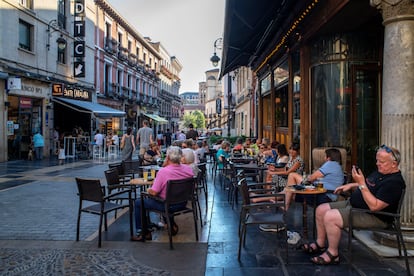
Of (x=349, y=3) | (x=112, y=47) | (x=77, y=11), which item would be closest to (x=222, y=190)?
(x=349, y=3)

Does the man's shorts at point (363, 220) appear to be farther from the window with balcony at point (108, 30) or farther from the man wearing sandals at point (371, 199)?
the window with balcony at point (108, 30)

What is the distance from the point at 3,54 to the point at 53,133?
5304 millimetres

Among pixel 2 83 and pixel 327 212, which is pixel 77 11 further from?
pixel 327 212

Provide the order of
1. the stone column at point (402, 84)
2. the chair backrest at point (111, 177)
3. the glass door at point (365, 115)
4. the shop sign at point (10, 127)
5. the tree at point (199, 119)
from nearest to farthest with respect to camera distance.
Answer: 1. the stone column at point (402, 84)
2. the chair backrest at point (111, 177)
3. the glass door at point (365, 115)
4. the shop sign at point (10, 127)
5. the tree at point (199, 119)

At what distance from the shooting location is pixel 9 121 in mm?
15805

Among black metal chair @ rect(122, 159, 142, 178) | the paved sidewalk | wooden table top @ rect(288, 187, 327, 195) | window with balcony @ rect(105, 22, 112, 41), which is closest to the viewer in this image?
the paved sidewalk

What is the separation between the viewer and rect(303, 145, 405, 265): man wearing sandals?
12.3 feet

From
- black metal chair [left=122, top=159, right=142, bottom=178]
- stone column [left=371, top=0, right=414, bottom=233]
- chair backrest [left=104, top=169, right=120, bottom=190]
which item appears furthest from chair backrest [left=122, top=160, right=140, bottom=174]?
stone column [left=371, top=0, right=414, bottom=233]

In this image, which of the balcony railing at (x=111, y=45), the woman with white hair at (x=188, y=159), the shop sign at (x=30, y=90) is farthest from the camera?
the balcony railing at (x=111, y=45)

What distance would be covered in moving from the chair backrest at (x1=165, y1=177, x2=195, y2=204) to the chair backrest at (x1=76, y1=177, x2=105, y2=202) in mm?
901

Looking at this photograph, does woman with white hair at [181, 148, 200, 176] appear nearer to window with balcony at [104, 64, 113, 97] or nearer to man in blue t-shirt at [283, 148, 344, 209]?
man in blue t-shirt at [283, 148, 344, 209]

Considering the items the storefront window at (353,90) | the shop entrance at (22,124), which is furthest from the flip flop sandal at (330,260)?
the shop entrance at (22,124)

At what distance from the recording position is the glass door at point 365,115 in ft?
23.5

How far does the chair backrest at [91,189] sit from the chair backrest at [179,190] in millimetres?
901
